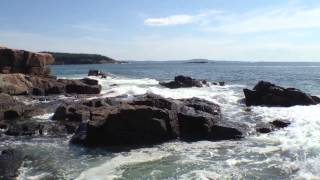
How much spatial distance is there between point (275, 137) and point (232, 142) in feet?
7.11

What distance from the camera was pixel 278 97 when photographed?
105 ft

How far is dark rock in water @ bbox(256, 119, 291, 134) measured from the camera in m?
22.4

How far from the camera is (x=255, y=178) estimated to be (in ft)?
48.1

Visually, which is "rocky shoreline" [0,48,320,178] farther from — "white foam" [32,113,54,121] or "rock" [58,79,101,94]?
"rock" [58,79,101,94]

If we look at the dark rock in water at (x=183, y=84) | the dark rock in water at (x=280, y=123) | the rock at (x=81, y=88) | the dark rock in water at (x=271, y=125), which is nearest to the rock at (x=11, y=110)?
the rock at (x=81, y=88)

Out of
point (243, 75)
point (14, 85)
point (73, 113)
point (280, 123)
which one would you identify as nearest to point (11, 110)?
point (73, 113)

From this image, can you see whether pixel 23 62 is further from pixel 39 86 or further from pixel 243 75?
pixel 243 75

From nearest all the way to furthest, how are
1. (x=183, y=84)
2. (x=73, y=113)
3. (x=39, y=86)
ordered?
(x=73, y=113), (x=39, y=86), (x=183, y=84)

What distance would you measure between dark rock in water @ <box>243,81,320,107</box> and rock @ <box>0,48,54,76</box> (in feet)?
71.0

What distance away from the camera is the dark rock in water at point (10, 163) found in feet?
49.0

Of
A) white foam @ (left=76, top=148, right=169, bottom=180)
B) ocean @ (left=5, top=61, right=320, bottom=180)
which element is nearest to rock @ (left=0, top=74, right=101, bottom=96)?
ocean @ (left=5, top=61, right=320, bottom=180)

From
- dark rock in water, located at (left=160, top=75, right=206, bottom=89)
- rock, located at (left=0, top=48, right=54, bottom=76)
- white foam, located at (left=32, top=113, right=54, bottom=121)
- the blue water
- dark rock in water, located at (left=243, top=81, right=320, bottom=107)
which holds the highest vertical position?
rock, located at (left=0, top=48, right=54, bottom=76)

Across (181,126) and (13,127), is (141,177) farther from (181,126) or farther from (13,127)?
(13,127)

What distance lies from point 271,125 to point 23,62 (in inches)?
1128
